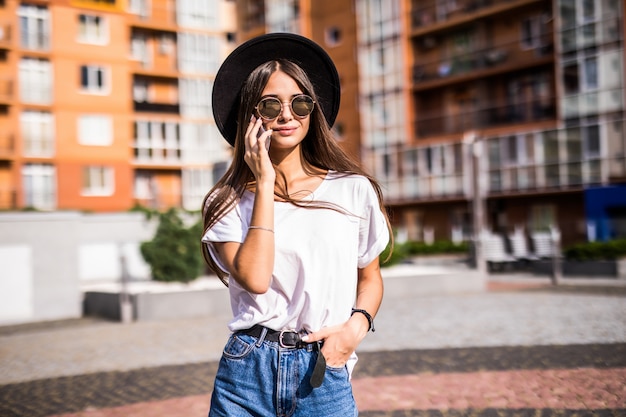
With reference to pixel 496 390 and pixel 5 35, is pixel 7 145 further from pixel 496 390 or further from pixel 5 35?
pixel 496 390

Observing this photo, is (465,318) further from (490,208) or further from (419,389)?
(490,208)

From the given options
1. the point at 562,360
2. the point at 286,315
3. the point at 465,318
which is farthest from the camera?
the point at 465,318

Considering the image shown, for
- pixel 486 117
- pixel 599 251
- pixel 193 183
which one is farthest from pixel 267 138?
pixel 193 183

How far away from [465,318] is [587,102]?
21724mm

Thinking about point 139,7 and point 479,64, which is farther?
point 139,7

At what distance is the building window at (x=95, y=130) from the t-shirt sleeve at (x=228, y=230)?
38212mm

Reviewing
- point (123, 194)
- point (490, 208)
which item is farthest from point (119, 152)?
point (490, 208)

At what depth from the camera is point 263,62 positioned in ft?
7.56

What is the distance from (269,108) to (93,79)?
38560mm

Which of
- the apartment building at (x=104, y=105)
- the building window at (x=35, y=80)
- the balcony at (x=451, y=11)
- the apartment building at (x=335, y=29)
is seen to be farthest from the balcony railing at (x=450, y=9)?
the building window at (x=35, y=80)

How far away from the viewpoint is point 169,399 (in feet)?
20.6

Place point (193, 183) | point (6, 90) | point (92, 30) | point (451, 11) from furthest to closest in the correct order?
point (193, 183)
point (92, 30)
point (6, 90)
point (451, 11)

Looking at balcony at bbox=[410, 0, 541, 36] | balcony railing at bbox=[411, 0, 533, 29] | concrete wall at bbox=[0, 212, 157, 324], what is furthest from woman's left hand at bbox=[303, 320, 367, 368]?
balcony railing at bbox=[411, 0, 533, 29]

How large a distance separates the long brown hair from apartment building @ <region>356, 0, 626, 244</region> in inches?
959
